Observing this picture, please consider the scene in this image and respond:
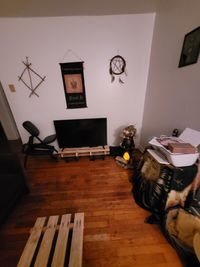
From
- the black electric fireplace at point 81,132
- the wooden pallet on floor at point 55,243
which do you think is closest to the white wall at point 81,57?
the black electric fireplace at point 81,132

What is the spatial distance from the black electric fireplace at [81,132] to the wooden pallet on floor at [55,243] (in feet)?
3.70

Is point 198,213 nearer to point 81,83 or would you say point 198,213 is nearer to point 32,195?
point 32,195

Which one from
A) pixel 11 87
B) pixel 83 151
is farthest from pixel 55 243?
pixel 11 87

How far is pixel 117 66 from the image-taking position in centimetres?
189

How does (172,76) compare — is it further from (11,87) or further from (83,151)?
(11,87)

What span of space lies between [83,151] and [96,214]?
1.00 m

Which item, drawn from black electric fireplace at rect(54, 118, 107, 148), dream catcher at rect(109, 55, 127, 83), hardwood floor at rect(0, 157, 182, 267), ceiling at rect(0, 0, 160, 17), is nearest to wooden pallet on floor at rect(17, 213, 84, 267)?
hardwood floor at rect(0, 157, 182, 267)

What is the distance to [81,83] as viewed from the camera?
1944 millimetres

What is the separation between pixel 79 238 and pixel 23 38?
2.55 meters

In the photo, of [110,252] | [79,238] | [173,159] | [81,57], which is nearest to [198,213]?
[173,159]

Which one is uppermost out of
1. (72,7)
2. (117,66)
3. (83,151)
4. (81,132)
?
(72,7)

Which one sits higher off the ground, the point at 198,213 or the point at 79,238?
the point at 198,213

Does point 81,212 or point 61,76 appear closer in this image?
point 81,212

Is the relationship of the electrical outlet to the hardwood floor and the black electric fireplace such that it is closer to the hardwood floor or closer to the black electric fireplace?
the black electric fireplace
